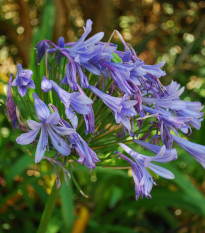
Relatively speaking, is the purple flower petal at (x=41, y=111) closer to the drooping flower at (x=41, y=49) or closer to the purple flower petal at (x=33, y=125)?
the purple flower petal at (x=33, y=125)

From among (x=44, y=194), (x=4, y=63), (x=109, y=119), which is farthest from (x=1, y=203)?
(x=4, y=63)

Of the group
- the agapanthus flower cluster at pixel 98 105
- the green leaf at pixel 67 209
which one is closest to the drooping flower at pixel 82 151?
the agapanthus flower cluster at pixel 98 105

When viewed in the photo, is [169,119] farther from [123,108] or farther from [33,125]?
[33,125]

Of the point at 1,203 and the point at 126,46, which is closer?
the point at 126,46

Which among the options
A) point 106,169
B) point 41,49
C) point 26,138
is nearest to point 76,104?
point 26,138

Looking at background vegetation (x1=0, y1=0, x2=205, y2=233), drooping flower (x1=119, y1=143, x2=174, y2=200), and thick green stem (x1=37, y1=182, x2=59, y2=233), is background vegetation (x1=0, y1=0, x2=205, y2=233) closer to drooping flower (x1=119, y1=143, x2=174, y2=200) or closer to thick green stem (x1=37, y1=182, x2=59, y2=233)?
thick green stem (x1=37, y1=182, x2=59, y2=233)

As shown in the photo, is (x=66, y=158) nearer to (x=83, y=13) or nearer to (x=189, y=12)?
(x=83, y=13)
